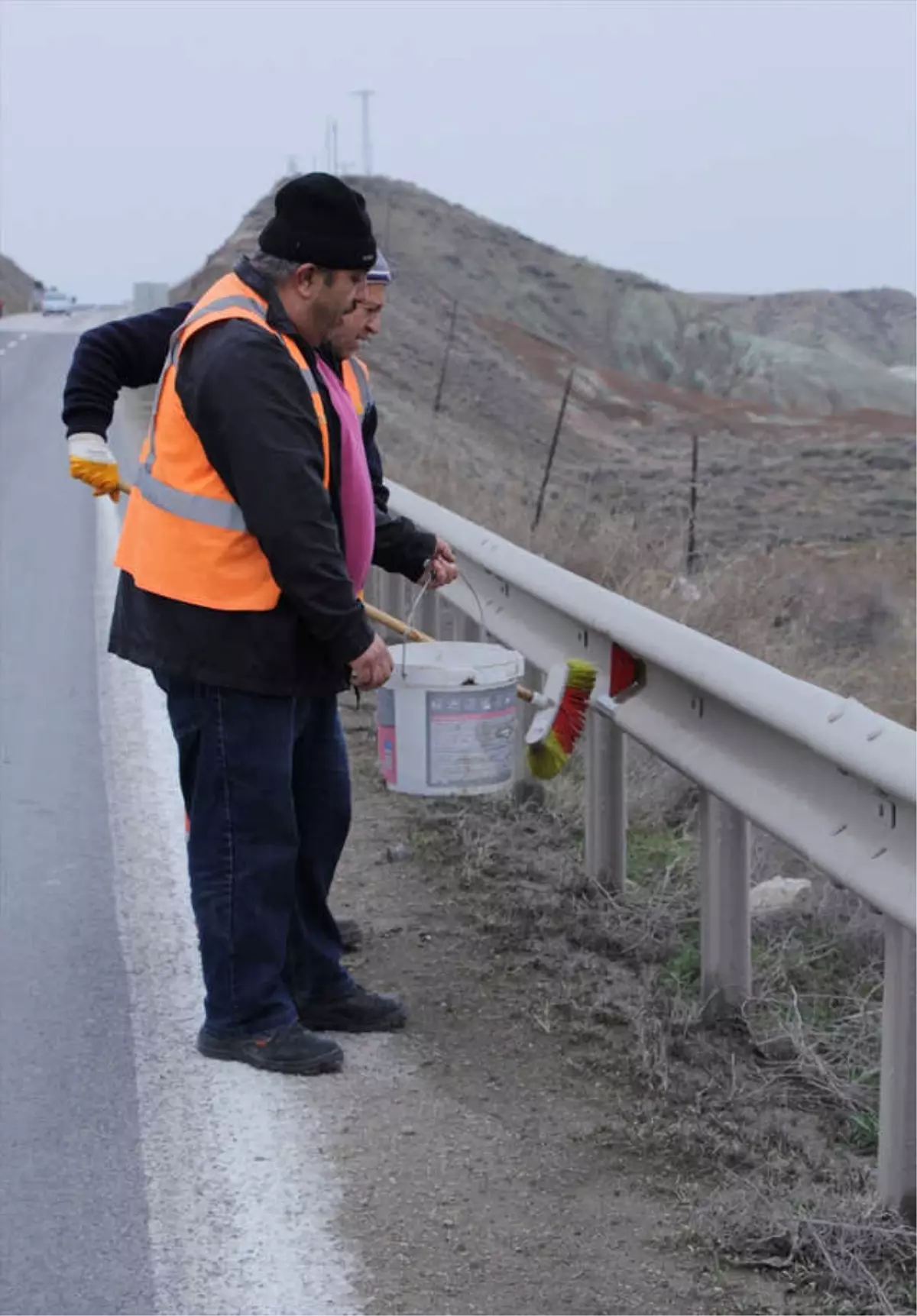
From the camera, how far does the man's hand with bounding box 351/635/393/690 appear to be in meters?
3.98

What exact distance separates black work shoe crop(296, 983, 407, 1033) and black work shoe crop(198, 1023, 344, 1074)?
0.20 meters

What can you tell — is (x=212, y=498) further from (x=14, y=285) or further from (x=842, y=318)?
(x=842, y=318)

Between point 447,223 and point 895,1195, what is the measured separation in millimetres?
71398

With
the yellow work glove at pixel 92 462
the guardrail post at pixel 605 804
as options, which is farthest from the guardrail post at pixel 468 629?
the yellow work glove at pixel 92 462

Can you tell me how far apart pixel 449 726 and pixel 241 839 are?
547 millimetres

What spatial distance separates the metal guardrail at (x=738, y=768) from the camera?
3.19 metres

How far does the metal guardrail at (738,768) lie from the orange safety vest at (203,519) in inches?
37.0

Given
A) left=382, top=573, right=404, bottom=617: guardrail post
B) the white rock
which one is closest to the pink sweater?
the white rock

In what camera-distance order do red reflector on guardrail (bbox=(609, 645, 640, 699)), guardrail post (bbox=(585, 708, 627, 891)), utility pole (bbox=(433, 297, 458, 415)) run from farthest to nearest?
utility pole (bbox=(433, 297, 458, 415)) < guardrail post (bbox=(585, 708, 627, 891)) < red reflector on guardrail (bbox=(609, 645, 640, 699))

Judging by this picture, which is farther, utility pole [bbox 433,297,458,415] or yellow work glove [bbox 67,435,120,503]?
utility pole [bbox 433,297,458,415]

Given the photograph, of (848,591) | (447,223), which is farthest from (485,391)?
(447,223)

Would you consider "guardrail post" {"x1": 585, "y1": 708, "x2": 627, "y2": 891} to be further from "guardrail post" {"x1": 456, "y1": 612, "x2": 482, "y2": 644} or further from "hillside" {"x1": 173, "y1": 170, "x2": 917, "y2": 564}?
"hillside" {"x1": 173, "y1": 170, "x2": 917, "y2": 564}

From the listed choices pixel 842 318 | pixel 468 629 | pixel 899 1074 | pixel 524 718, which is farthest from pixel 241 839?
pixel 842 318

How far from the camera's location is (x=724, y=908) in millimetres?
4223
